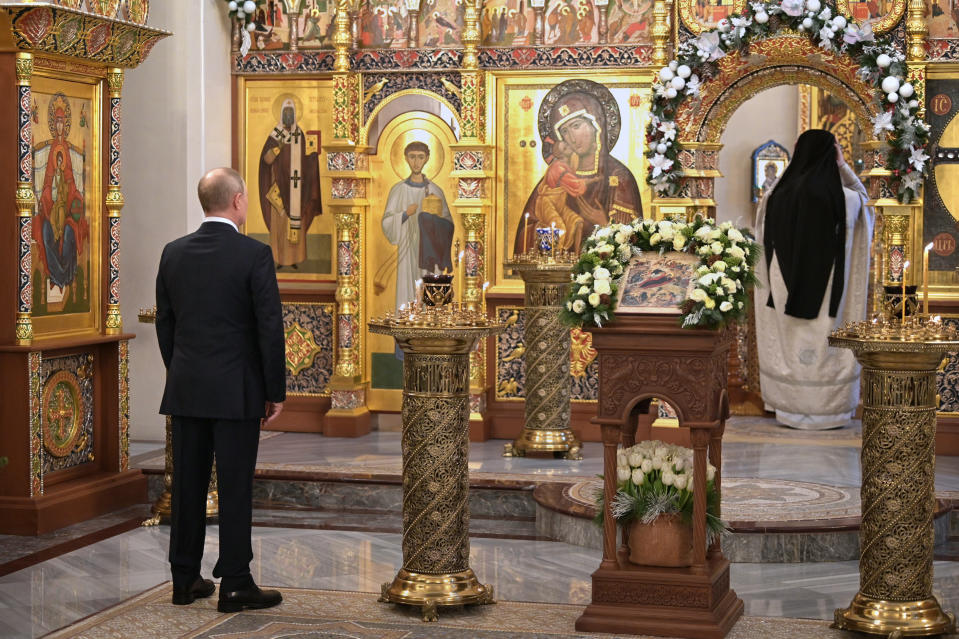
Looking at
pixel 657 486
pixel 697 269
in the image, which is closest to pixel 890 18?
pixel 697 269

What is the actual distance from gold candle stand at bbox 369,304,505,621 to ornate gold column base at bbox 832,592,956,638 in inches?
64.8

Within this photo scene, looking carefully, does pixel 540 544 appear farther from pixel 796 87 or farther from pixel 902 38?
pixel 796 87

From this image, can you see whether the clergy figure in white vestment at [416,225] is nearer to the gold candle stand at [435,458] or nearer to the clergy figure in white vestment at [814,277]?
the clergy figure in white vestment at [814,277]

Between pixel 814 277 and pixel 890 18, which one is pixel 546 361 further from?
pixel 890 18

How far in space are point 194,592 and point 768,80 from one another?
5.81 metres

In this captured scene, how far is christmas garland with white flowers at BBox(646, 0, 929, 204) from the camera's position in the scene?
31.6 ft

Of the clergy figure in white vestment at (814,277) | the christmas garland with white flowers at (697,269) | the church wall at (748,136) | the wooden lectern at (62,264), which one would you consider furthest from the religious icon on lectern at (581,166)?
the christmas garland with white flowers at (697,269)

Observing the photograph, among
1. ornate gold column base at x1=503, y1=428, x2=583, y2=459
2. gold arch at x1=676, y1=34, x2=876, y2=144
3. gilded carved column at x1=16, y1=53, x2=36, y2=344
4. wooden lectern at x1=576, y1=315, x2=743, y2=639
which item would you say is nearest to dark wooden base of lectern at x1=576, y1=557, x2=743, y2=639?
wooden lectern at x1=576, y1=315, x2=743, y2=639

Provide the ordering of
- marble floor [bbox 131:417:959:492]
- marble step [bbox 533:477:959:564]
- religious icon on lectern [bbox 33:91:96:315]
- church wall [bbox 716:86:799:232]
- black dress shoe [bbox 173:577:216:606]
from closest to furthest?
black dress shoe [bbox 173:577:216:606] → marble step [bbox 533:477:959:564] → religious icon on lectern [bbox 33:91:96:315] → marble floor [bbox 131:417:959:492] → church wall [bbox 716:86:799:232]

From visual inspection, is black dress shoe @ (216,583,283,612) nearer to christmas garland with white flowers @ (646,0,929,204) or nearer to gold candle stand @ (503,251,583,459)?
gold candle stand @ (503,251,583,459)

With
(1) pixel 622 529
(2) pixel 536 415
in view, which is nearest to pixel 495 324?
(1) pixel 622 529

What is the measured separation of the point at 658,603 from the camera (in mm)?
6023

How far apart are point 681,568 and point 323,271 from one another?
5695 millimetres

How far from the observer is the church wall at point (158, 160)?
1042 centimetres
